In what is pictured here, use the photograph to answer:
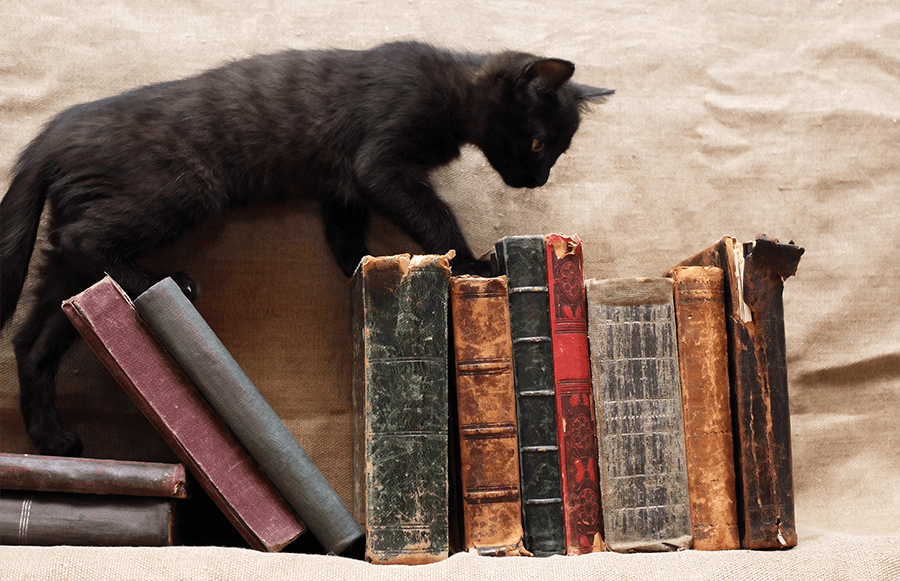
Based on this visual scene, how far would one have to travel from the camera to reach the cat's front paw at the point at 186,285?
42.1 inches


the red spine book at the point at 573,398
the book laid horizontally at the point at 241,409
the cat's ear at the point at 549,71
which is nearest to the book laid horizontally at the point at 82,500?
the book laid horizontally at the point at 241,409

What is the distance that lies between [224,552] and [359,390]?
0.28 metres

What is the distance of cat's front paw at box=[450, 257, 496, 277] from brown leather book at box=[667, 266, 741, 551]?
286 millimetres

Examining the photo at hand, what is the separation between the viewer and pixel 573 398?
36.4 inches

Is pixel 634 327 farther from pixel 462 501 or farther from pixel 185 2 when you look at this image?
pixel 185 2

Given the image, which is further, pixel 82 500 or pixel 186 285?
pixel 186 285

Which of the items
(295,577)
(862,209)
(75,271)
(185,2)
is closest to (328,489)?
(295,577)

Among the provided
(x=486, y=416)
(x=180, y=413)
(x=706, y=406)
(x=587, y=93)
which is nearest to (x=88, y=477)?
(x=180, y=413)

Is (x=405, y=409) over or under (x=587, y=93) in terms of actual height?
under

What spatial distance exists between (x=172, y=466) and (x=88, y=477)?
0.10m

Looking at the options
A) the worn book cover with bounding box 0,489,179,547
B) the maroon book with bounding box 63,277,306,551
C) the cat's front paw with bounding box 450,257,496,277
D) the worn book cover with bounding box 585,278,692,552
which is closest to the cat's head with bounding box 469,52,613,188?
the cat's front paw with bounding box 450,257,496,277

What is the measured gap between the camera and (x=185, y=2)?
132cm

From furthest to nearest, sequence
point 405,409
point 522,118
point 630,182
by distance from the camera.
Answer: point 630,182
point 522,118
point 405,409

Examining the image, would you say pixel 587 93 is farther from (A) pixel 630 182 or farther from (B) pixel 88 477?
(B) pixel 88 477
